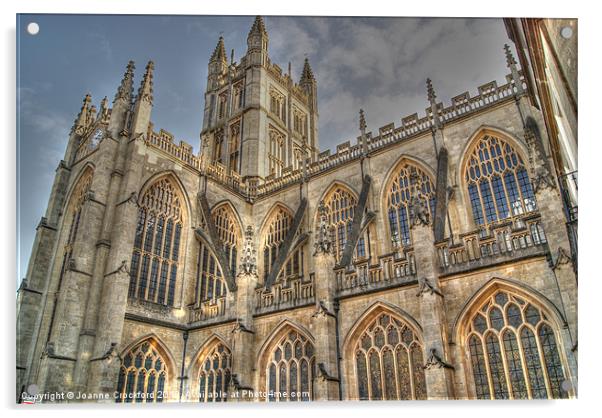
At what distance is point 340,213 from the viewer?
1864cm

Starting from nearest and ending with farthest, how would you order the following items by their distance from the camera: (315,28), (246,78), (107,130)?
(315,28) < (107,130) < (246,78)

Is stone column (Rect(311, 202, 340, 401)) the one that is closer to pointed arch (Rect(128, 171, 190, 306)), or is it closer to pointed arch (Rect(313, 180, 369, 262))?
pointed arch (Rect(313, 180, 369, 262))

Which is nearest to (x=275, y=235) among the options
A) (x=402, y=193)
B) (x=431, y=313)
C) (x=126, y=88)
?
(x=402, y=193)

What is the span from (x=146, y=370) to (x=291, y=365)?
509cm

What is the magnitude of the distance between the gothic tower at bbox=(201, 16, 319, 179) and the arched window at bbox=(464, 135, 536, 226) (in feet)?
39.7

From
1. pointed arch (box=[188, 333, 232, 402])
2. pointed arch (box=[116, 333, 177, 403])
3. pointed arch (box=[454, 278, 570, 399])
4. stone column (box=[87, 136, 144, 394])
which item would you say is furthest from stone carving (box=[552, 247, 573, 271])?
pointed arch (box=[116, 333, 177, 403])

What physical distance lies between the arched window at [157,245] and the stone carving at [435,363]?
33.3 feet

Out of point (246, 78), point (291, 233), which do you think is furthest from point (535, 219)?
point (246, 78)

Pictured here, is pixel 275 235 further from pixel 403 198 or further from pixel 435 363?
pixel 435 363

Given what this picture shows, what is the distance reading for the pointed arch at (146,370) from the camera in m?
13.8

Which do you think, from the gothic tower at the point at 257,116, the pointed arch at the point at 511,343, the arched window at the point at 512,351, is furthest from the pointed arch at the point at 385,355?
the gothic tower at the point at 257,116
